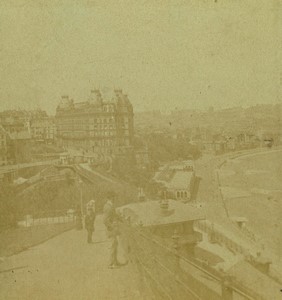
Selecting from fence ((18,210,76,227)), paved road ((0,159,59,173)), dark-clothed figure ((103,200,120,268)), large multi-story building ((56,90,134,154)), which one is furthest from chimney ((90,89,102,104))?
fence ((18,210,76,227))

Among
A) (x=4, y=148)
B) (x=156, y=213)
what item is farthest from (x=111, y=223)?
(x=4, y=148)

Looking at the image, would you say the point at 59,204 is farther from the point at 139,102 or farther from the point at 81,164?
the point at 139,102

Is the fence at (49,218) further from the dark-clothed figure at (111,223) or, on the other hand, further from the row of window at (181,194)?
the row of window at (181,194)

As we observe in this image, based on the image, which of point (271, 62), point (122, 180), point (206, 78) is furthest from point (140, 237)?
point (271, 62)

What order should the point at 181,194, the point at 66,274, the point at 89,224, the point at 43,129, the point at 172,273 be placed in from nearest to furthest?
the point at 172,273 → the point at 66,274 → the point at 89,224 → the point at 43,129 → the point at 181,194

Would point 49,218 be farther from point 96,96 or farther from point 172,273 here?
point 172,273

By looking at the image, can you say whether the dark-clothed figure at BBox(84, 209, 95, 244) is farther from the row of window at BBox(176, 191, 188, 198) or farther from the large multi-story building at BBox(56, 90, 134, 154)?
the row of window at BBox(176, 191, 188, 198)
